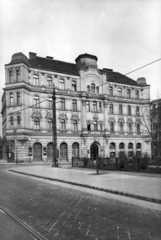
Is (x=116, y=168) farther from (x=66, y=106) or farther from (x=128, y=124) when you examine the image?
(x=128, y=124)

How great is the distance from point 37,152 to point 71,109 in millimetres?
10978

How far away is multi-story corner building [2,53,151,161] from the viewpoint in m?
42.8

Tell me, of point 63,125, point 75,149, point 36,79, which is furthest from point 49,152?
point 36,79

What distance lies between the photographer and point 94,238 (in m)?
4.74

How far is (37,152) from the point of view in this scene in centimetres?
4438

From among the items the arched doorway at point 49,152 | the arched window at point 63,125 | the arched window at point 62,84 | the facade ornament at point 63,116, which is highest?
the arched window at point 62,84

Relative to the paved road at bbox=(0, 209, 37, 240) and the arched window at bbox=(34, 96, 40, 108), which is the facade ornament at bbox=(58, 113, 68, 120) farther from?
the paved road at bbox=(0, 209, 37, 240)

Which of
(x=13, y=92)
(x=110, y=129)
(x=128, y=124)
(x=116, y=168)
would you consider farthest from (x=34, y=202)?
(x=128, y=124)

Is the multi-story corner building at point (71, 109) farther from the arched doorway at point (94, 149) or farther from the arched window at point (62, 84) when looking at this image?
the arched window at point (62, 84)

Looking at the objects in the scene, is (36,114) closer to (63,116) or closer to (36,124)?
(36,124)

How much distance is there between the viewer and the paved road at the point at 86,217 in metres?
4.99

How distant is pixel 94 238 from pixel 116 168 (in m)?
15.9

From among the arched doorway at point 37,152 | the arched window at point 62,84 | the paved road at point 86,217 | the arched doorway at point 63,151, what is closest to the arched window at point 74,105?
the arched window at point 62,84

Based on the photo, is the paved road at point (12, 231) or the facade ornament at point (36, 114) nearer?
the paved road at point (12, 231)
